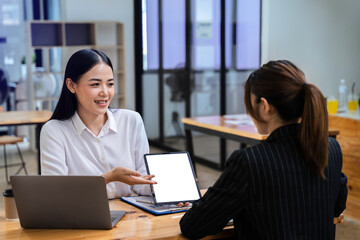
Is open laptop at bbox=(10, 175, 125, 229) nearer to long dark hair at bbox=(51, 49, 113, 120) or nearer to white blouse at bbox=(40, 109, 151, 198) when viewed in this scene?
white blouse at bbox=(40, 109, 151, 198)

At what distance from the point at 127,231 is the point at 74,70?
0.82 m

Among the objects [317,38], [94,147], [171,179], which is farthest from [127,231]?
[317,38]

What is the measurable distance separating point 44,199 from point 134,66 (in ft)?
20.7

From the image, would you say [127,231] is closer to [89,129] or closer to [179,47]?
[89,129]

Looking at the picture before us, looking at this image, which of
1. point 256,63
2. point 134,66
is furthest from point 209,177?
point 134,66

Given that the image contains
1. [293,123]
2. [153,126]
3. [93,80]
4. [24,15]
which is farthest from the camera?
[24,15]

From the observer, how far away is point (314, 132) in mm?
1609

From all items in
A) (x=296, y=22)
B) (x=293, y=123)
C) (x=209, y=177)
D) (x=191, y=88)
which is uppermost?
(x=296, y=22)

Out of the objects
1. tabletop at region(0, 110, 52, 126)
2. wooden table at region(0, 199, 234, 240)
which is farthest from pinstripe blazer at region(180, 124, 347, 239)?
tabletop at region(0, 110, 52, 126)

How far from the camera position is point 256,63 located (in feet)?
18.6

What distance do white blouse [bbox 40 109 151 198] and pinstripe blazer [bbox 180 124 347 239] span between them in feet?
2.10

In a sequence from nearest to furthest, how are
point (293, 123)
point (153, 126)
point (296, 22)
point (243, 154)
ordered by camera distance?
point (243, 154)
point (293, 123)
point (296, 22)
point (153, 126)

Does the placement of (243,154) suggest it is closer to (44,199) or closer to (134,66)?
(44,199)

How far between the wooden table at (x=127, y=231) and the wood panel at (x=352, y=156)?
2.72 meters
